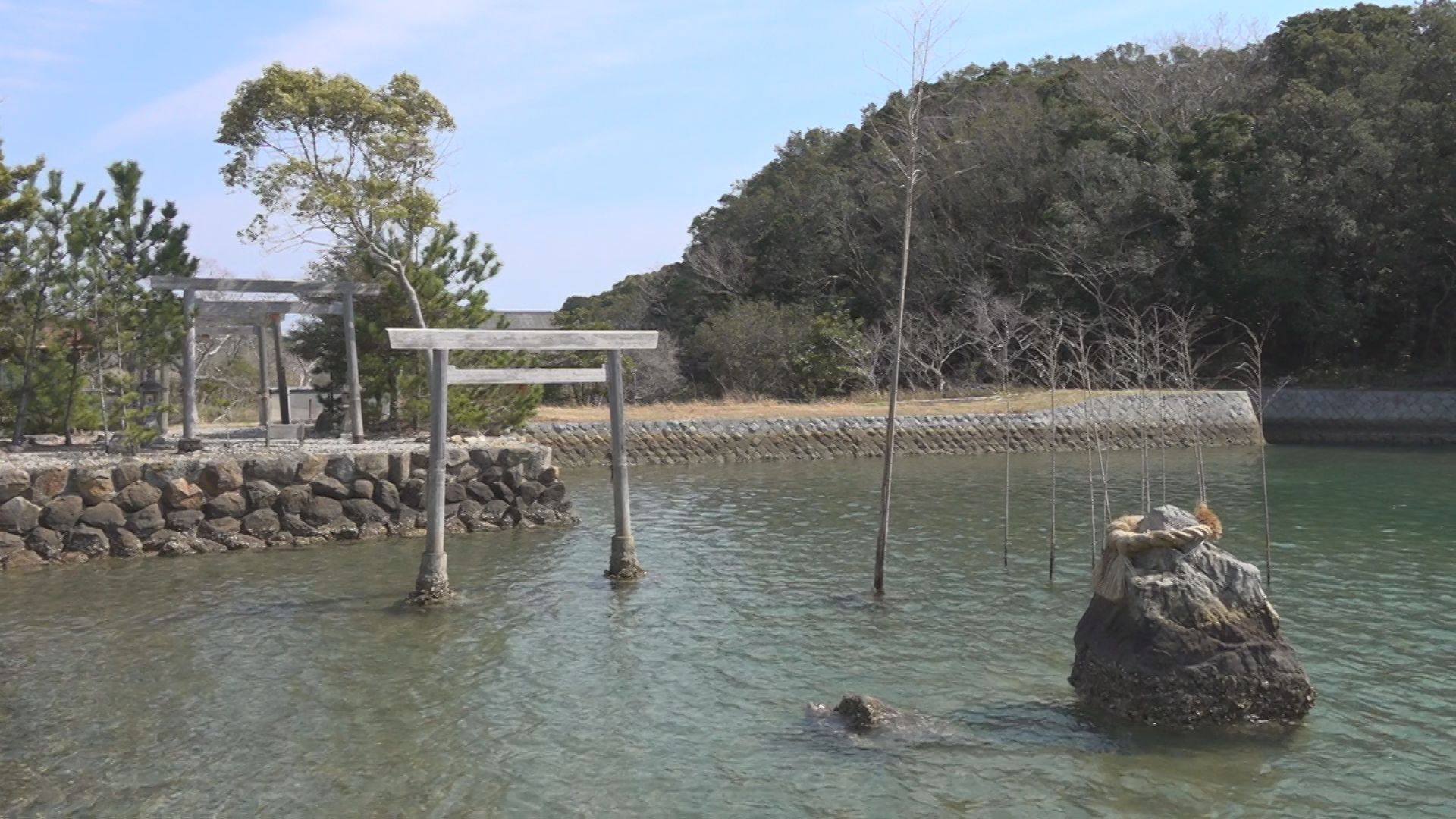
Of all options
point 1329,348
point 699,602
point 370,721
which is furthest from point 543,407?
point 1329,348

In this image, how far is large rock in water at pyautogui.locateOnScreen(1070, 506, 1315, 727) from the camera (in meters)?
7.92

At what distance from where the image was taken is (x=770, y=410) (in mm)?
33250

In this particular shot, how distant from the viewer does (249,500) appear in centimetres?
1579

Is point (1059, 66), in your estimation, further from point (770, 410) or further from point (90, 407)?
point (90, 407)

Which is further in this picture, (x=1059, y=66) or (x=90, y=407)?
(x=1059, y=66)

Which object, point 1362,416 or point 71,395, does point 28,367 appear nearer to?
point 71,395

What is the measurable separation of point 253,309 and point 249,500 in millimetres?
4492

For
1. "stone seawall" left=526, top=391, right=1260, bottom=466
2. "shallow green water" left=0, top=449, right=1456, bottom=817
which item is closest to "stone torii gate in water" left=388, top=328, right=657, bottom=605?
"shallow green water" left=0, top=449, right=1456, bottom=817

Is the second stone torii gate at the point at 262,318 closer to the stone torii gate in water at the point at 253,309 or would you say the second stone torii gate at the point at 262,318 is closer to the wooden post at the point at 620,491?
the stone torii gate in water at the point at 253,309

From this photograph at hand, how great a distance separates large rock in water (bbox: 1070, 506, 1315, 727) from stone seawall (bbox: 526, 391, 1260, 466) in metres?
19.2

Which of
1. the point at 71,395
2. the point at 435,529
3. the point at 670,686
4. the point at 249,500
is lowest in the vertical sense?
the point at 670,686

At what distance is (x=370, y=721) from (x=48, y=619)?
5212 mm

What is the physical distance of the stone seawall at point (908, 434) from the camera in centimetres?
2842

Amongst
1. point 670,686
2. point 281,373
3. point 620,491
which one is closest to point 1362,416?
point 620,491
